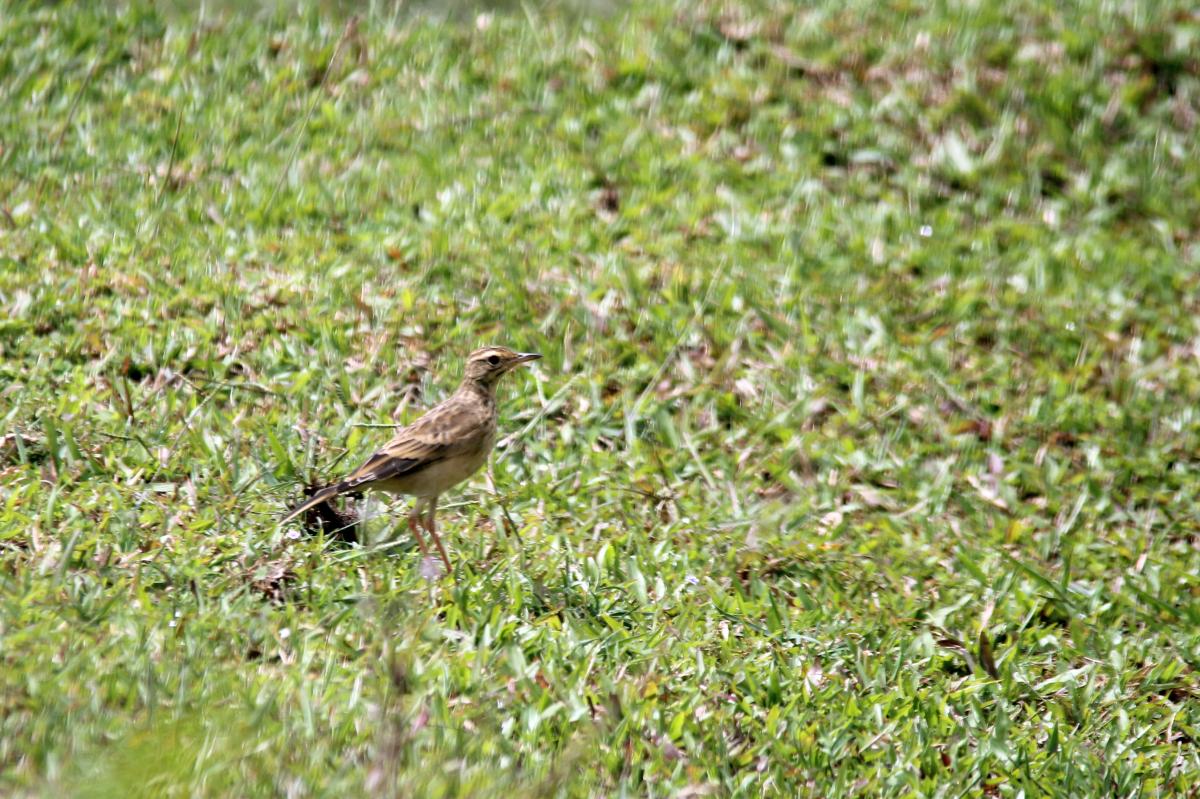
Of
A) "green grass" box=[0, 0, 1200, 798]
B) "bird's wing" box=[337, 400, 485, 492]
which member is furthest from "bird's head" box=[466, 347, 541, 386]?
"green grass" box=[0, 0, 1200, 798]

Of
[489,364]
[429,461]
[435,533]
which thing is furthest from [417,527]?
[489,364]

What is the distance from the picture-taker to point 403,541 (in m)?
6.62

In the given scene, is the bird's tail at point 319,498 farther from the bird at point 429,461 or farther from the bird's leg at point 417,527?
the bird's leg at point 417,527

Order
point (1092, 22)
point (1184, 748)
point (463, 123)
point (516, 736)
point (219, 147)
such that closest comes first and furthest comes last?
point (516, 736) → point (1184, 748) → point (219, 147) → point (463, 123) → point (1092, 22)

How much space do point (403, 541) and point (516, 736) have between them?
1.48m

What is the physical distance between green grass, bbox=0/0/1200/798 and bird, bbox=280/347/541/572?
199mm

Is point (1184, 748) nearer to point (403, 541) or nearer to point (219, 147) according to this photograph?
point (403, 541)

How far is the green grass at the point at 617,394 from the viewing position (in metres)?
5.52

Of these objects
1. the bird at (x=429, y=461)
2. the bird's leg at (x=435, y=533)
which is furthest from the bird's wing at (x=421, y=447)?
the bird's leg at (x=435, y=533)

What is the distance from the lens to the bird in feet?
20.8

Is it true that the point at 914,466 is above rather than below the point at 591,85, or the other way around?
A: below

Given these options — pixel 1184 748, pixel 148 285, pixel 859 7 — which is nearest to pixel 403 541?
pixel 148 285

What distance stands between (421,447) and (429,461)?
0.07 metres

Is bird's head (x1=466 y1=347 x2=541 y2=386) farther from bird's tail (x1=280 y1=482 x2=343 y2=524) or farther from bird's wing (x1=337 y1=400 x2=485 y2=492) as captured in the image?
bird's tail (x1=280 y1=482 x2=343 y2=524)
